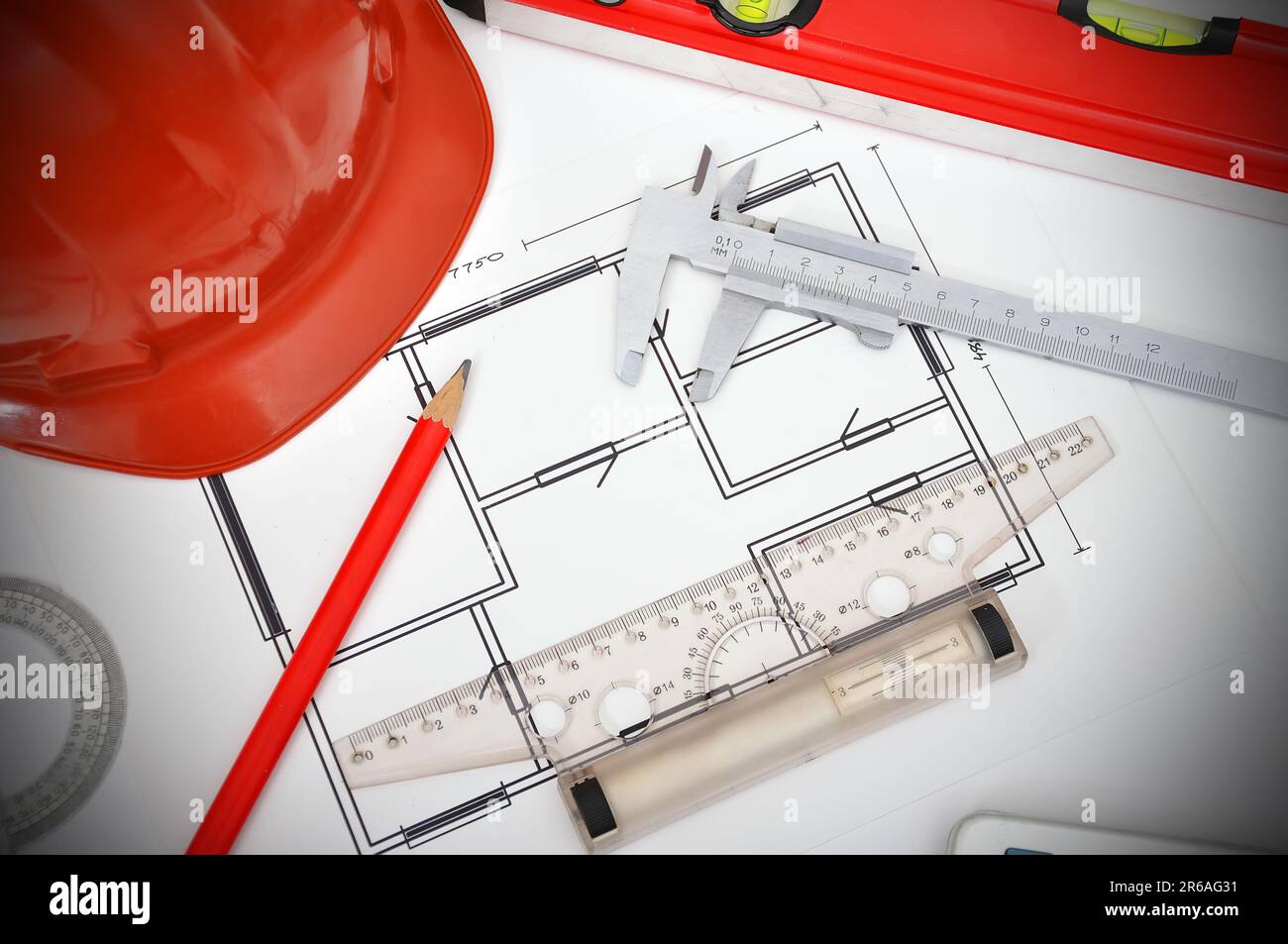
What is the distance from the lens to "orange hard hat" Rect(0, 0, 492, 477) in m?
1.35

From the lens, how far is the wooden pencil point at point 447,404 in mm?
1798

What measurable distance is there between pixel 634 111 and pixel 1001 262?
0.80 metres

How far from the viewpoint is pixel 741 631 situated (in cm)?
183

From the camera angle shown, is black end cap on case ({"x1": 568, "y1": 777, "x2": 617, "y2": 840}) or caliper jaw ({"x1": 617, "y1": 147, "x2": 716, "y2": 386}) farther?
caliper jaw ({"x1": 617, "y1": 147, "x2": 716, "y2": 386})

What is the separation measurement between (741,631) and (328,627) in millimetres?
740

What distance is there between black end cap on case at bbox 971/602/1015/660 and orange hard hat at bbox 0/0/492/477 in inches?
47.3

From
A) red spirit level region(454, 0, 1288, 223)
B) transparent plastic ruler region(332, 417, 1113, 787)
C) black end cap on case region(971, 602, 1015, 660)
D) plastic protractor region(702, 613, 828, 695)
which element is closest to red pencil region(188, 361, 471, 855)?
transparent plastic ruler region(332, 417, 1113, 787)

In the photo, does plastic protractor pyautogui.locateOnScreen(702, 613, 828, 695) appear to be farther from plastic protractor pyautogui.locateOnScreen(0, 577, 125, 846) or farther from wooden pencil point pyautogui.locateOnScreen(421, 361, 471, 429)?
plastic protractor pyautogui.locateOnScreen(0, 577, 125, 846)

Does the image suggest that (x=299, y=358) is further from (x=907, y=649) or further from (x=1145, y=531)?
(x=1145, y=531)

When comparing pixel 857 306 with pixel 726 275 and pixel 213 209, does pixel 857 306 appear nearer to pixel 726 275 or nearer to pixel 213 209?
pixel 726 275

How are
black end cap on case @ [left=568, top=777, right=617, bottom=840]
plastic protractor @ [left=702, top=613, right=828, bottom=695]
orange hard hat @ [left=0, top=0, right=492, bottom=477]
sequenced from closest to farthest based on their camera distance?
orange hard hat @ [left=0, top=0, right=492, bottom=477], black end cap on case @ [left=568, top=777, right=617, bottom=840], plastic protractor @ [left=702, top=613, right=828, bottom=695]
